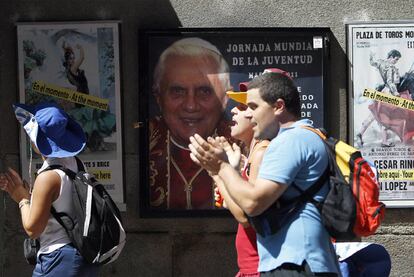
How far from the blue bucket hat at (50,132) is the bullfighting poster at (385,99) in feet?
9.34

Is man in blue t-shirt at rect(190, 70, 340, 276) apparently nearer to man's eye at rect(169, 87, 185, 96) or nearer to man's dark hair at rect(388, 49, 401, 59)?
man's eye at rect(169, 87, 185, 96)

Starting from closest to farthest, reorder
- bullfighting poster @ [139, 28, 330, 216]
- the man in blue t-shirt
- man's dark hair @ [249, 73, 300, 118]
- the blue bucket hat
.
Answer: the man in blue t-shirt → man's dark hair @ [249, 73, 300, 118] → the blue bucket hat → bullfighting poster @ [139, 28, 330, 216]

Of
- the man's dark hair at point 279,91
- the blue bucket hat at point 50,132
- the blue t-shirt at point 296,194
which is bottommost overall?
the blue t-shirt at point 296,194

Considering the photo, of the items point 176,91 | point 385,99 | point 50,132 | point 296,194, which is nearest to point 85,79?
point 176,91

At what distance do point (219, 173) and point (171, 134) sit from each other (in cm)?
305

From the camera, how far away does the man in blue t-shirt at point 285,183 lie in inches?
126

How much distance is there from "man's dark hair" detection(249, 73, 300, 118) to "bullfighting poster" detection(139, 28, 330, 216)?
2848mm

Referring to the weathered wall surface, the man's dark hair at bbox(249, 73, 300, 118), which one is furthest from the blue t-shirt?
the weathered wall surface

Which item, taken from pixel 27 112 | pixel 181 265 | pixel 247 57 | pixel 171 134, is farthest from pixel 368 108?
pixel 27 112

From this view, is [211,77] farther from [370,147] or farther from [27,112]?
[27,112]

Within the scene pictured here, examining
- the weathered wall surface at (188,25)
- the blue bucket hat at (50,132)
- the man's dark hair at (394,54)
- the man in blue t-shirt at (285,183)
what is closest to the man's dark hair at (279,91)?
the man in blue t-shirt at (285,183)

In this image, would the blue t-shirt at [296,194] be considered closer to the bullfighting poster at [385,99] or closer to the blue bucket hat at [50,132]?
the blue bucket hat at [50,132]

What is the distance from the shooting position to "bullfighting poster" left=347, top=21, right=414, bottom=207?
6.35m

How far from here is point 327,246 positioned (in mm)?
3350
